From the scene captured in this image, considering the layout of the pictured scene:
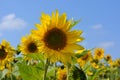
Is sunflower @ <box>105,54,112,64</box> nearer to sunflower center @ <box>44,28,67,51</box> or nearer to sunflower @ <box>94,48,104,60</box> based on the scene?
sunflower @ <box>94,48,104,60</box>

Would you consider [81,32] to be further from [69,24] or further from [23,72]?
[23,72]

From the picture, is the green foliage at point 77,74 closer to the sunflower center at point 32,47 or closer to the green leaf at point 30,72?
the green leaf at point 30,72

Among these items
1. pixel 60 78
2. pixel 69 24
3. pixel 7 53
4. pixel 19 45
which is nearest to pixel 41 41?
pixel 69 24

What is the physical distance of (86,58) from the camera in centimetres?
588

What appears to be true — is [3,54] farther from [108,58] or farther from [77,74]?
[108,58]

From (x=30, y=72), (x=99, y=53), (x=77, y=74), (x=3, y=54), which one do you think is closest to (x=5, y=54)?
(x=3, y=54)

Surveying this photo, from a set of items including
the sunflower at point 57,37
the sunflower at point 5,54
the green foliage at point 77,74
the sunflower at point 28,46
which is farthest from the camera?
the sunflower at point 5,54

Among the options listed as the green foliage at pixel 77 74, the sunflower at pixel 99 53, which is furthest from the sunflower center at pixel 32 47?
the sunflower at pixel 99 53

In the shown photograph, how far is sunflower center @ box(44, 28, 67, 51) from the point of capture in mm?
2646

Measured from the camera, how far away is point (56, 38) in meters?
2.70

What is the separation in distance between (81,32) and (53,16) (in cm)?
22

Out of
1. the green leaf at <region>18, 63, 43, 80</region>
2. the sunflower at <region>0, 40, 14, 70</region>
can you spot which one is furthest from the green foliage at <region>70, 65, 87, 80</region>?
the sunflower at <region>0, 40, 14, 70</region>

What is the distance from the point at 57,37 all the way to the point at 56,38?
0.04ft

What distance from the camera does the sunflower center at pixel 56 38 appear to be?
8.68ft
